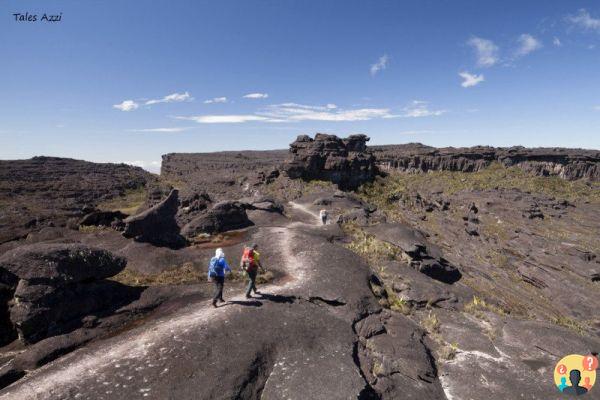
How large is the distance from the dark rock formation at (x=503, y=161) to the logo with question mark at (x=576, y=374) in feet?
364

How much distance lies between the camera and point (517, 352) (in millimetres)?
16188

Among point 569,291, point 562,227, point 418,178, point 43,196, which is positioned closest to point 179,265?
point 569,291

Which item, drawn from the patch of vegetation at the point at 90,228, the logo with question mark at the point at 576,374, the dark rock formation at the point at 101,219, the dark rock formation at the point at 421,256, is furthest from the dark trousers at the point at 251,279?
the dark rock formation at the point at 101,219

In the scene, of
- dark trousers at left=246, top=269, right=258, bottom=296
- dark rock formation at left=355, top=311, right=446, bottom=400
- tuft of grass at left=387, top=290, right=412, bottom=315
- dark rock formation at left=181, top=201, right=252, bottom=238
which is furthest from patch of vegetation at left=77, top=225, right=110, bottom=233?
dark rock formation at left=355, top=311, right=446, bottom=400

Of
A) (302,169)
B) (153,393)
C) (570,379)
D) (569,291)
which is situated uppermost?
(302,169)

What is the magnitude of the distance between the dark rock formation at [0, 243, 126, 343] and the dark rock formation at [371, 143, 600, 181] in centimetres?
11773

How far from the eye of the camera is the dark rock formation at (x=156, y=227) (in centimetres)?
2436

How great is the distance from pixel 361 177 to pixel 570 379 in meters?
60.2

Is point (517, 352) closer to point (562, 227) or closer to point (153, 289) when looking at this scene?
point (153, 289)

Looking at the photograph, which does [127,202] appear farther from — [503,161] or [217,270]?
[503,161]

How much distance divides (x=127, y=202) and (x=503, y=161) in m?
118

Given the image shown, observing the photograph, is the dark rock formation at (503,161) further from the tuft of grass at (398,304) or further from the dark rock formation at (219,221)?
the tuft of grass at (398,304)

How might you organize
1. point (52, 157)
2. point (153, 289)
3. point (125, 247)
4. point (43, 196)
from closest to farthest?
1. point (153, 289)
2. point (125, 247)
3. point (43, 196)
4. point (52, 157)

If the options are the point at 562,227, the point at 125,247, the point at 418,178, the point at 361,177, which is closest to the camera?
the point at 125,247
